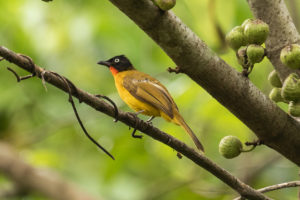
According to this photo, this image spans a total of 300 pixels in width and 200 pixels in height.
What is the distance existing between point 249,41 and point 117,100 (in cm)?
239

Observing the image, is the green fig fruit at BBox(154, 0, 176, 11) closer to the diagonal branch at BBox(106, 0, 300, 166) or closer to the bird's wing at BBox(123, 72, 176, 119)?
the diagonal branch at BBox(106, 0, 300, 166)

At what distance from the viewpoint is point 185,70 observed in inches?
86.4

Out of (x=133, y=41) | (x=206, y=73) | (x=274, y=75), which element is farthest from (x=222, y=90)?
(x=133, y=41)

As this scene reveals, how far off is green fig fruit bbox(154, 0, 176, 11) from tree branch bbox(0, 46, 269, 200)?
38 centimetres

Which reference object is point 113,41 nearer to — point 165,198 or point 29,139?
point 29,139

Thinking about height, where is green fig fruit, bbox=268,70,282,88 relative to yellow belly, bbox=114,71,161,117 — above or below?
above

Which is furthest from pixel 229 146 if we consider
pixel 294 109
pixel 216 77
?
pixel 216 77

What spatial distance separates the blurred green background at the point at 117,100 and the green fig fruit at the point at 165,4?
156cm

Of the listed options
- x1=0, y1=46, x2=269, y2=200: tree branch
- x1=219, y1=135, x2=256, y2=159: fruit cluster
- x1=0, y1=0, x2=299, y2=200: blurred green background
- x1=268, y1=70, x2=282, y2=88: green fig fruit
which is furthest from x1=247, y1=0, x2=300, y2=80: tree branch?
x1=0, y1=0, x2=299, y2=200: blurred green background

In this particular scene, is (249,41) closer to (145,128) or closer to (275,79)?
(275,79)

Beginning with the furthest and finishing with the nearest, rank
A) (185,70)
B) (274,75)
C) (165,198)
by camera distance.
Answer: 1. (165,198)
2. (274,75)
3. (185,70)

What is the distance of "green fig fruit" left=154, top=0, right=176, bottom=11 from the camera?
Result: 194 centimetres

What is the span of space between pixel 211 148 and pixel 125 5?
2868 mm

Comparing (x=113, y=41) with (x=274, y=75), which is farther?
(x=113, y=41)
